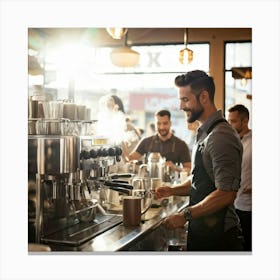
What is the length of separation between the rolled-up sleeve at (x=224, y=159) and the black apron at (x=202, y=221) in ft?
0.18

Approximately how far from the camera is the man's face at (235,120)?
3.20 m

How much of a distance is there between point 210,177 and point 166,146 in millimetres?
1573

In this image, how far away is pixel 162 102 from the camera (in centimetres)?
386

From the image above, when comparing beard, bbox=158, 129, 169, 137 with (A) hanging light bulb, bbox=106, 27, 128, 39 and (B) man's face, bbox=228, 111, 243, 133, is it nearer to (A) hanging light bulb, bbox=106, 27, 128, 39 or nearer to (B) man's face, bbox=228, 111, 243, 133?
(B) man's face, bbox=228, 111, 243, 133

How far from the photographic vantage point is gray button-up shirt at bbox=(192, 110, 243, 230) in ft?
8.89

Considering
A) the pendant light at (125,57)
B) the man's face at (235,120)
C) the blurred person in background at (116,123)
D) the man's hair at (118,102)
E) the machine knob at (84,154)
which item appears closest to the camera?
the machine knob at (84,154)

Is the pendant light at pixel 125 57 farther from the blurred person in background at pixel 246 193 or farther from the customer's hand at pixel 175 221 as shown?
the customer's hand at pixel 175 221

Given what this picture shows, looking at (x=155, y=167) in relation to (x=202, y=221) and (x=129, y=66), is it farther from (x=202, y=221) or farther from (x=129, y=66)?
(x=202, y=221)

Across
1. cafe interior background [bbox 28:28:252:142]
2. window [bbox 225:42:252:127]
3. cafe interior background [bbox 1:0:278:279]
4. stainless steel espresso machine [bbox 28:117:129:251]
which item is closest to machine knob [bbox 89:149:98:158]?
stainless steel espresso machine [bbox 28:117:129:251]

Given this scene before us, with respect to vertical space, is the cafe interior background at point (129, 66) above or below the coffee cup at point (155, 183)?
above

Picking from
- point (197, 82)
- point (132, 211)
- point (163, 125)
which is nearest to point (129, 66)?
point (197, 82)

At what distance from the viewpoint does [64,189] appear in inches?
101

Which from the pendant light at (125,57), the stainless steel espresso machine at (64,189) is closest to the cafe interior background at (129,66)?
the pendant light at (125,57)
